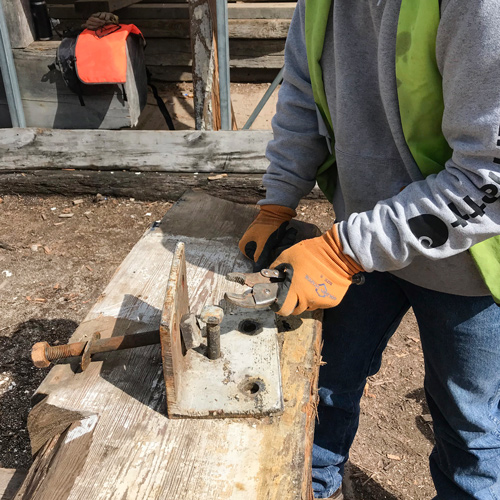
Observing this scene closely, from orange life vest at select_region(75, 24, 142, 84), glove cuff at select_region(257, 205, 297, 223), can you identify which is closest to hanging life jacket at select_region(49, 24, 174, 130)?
orange life vest at select_region(75, 24, 142, 84)

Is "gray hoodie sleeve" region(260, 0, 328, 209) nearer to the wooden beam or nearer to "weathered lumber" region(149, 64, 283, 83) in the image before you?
the wooden beam

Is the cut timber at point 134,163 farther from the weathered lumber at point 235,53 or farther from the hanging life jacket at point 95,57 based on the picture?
the weathered lumber at point 235,53

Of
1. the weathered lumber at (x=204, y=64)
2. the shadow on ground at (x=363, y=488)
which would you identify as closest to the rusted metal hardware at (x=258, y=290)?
the shadow on ground at (x=363, y=488)

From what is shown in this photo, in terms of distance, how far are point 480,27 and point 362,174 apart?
0.51 meters

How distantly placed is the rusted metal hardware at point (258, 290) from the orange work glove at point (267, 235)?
29 cm

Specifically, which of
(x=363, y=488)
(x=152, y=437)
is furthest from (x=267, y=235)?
(x=363, y=488)

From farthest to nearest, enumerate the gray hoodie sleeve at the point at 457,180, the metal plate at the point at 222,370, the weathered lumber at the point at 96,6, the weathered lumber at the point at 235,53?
the weathered lumber at the point at 235,53 → the weathered lumber at the point at 96,6 → the metal plate at the point at 222,370 → the gray hoodie sleeve at the point at 457,180

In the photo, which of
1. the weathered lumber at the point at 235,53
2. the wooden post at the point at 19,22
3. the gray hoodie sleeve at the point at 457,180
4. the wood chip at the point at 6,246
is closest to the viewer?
the gray hoodie sleeve at the point at 457,180

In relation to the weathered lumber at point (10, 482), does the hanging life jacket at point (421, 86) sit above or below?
above

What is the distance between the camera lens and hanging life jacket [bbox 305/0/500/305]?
1079 mm

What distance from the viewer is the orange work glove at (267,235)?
1.65 m

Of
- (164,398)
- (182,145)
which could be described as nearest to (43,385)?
(164,398)

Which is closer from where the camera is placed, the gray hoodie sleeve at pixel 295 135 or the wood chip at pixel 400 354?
the gray hoodie sleeve at pixel 295 135

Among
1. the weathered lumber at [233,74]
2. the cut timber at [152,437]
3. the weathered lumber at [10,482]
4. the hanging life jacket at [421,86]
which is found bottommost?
the weathered lumber at [233,74]
